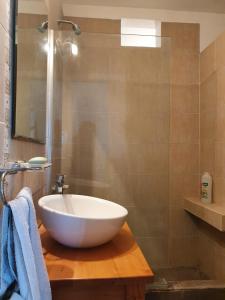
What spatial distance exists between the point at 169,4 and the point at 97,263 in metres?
2.36

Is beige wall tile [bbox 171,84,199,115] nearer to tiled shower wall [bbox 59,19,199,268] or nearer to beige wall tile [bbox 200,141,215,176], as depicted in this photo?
tiled shower wall [bbox 59,19,199,268]

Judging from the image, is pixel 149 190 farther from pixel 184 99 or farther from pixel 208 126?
pixel 184 99

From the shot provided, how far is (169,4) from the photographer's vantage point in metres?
2.37

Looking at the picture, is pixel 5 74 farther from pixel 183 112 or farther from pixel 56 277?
pixel 183 112

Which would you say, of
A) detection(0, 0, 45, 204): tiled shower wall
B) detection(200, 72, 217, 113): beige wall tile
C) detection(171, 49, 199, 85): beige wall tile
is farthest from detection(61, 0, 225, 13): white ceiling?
detection(0, 0, 45, 204): tiled shower wall

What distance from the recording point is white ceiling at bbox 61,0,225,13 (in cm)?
233

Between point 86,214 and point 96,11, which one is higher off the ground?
point 96,11

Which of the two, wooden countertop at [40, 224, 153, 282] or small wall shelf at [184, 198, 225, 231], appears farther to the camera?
small wall shelf at [184, 198, 225, 231]

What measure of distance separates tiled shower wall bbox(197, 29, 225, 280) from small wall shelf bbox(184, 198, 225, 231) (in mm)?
122

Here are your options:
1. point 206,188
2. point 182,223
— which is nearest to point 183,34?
point 206,188

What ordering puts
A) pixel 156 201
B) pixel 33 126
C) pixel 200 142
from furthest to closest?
pixel 200 142 < pixel 156 201 < pixel 33 126

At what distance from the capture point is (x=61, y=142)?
2086 millimetres

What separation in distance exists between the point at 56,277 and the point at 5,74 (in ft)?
2.17

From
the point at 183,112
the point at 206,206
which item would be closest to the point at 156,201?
the point at 206,206
